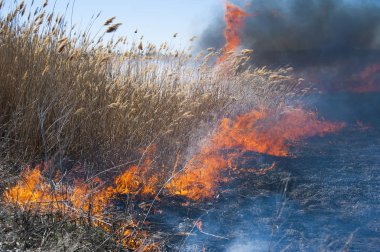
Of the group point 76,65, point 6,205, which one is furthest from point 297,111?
point 6,205

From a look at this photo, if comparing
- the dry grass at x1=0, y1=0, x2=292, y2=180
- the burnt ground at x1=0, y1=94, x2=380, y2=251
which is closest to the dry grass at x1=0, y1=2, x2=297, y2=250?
the dry grass at x1=0, y1=0, x2=292, y2=180

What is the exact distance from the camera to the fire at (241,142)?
3946mm

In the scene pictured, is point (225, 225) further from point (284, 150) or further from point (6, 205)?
point (284, 150)

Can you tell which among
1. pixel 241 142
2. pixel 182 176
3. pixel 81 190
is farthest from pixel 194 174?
pixel 241 142

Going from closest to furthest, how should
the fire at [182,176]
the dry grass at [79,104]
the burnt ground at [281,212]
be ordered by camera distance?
the fire at [182,176] < the burnt ground at [281,212] < the dry grass at [79,104]

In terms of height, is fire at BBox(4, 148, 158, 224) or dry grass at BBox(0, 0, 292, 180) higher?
dry grass at BBox(0, 0, 292, 180)

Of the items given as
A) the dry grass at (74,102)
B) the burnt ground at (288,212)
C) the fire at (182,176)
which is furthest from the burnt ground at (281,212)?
the dry grass at (74,102)

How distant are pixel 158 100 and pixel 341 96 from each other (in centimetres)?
959

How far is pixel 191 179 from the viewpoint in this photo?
4051mm

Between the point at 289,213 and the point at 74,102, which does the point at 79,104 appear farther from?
the point at 289,213

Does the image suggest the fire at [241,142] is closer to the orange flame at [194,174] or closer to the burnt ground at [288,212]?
the orange flame at [194,174]

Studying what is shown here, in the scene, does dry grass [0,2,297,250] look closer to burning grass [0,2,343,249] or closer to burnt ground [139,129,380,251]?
burning grass [0,2,343,249]

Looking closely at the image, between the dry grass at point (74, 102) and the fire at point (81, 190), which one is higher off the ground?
the dry grass at point (74, 102)

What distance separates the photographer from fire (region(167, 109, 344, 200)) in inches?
155
